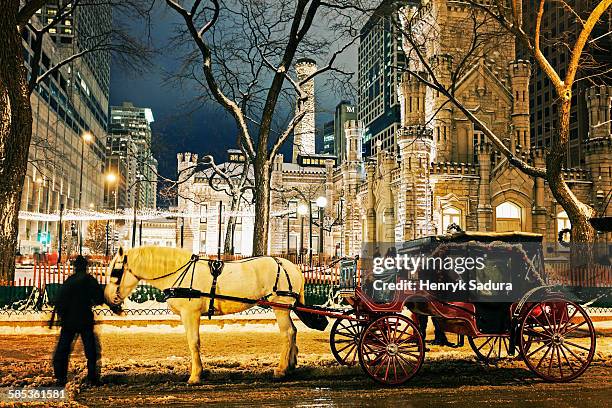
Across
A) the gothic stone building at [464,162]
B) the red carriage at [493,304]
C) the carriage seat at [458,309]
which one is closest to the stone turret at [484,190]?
the gothic stone building at [464,162]

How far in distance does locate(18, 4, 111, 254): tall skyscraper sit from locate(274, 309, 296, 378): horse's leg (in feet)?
144

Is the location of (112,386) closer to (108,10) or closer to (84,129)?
(108,10)

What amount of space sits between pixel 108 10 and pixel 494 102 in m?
32.2

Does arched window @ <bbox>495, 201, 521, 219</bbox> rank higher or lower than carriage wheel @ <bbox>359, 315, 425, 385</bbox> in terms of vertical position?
higher

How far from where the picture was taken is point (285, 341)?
8.48 metres

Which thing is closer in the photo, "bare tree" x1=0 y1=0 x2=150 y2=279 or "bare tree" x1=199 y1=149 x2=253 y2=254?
"bare tree" x1=0 y1=0 x2=150 y2=279

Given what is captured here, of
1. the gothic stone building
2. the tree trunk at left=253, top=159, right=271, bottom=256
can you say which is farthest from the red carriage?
the gothic stone building

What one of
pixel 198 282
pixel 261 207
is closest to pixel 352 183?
pixel 261 207

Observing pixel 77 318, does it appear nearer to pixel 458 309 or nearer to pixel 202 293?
pixel 202 293

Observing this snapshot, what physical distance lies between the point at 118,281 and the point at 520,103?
124ft

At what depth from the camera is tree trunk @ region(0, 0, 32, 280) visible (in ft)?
44.9

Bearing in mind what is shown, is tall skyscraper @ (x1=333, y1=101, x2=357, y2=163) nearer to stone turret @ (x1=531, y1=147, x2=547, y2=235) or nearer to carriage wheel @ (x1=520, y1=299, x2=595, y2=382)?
stone turret @ (x1=531, y1=147, x2=547, y2=235)

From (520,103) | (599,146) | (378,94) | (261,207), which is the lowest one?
(261,207)

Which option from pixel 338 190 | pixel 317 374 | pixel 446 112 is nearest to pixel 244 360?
pixel 317 374
